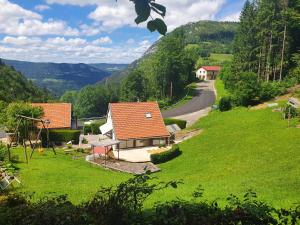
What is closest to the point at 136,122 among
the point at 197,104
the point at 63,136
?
the point at 63,136

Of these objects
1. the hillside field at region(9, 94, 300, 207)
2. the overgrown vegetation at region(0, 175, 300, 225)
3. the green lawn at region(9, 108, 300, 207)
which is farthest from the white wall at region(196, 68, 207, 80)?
the overgrown vegetation at region(0, 175, 300, 225)

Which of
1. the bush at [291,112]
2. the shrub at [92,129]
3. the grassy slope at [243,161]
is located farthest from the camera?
the shrub at [92,129]

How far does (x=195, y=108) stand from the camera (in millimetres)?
70188

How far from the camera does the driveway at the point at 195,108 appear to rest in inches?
2452

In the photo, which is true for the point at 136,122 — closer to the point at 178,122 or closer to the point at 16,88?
the point at 178,122

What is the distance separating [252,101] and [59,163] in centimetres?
3150

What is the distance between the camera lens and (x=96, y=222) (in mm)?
6797

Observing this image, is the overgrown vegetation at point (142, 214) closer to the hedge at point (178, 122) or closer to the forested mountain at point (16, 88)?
the hedge at point (178, 122)

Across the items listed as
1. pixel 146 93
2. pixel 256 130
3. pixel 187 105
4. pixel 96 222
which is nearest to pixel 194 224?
pixel 96 222

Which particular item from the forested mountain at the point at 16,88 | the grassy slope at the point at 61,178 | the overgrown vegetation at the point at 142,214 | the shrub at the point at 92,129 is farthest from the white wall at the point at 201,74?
the overgrown vegetation at the point at 142,214

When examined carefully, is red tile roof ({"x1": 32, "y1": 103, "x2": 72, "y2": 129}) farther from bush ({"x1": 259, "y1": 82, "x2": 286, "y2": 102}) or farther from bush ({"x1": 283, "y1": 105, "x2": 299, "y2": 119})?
bush ({"x1": 283, "y1": 105, "x2": 299, "y2": 119})

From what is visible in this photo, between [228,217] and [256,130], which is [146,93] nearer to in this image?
[256,130]

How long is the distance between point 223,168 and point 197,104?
47.1 m

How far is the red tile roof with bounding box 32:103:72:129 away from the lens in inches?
1970
